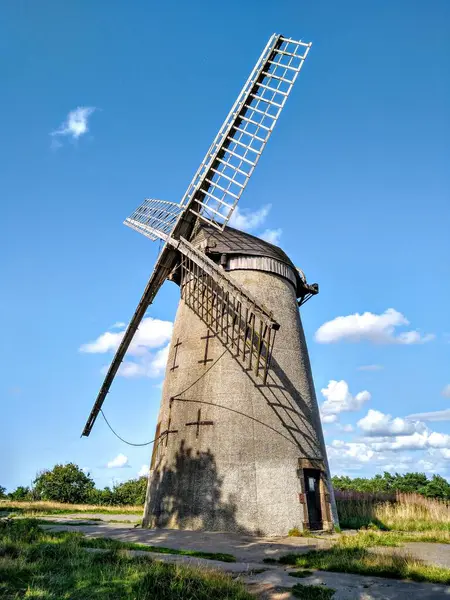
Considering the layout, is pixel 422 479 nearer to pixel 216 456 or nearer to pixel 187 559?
pixel 216 456

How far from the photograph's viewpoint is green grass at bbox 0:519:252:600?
4.82m

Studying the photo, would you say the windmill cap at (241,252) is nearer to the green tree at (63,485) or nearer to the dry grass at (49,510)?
the dry grass at (49,510)

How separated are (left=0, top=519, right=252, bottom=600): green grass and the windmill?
203 inches

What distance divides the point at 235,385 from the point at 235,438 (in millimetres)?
1544

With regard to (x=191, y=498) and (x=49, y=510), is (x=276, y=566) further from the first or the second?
(x=49, y=510)

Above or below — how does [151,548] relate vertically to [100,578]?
above

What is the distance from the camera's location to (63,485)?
99.4ft

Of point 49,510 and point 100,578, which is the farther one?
point 49,510

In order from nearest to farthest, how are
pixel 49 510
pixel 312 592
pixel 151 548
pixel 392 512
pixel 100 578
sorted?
1. pixel 312 592
2. pixel 100 578
3. pixel 151 548
4. pixel 392 512
5. pixel 49 510

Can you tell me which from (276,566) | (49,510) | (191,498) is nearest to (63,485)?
(49,510)

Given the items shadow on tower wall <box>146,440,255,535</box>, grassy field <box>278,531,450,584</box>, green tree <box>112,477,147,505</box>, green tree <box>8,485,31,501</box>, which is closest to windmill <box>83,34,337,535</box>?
shadow on tower wall <box>146,440,255,535</box>

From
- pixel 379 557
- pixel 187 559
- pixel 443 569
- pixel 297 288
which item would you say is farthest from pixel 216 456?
pixel 297 288

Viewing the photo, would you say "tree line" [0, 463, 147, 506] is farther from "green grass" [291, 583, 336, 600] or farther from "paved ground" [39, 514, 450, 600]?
"green grass" [291, 583, 336, 600]

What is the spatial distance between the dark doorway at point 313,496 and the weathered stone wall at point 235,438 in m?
0.42
